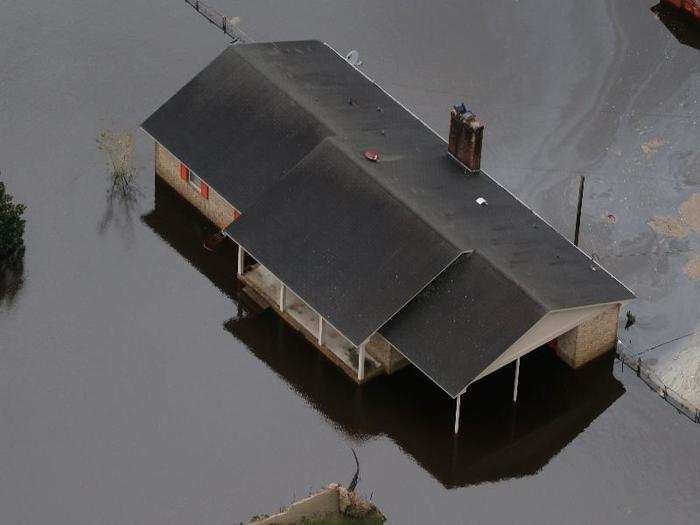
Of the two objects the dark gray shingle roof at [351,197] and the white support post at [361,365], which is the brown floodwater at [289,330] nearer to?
the white support post at [361,365]

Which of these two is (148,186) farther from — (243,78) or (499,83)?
(499,83)

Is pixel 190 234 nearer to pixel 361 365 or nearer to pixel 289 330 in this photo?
pixel 289 330

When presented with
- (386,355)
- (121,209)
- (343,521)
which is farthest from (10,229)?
(343,521)

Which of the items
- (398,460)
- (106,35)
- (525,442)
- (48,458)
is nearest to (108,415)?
(48,458)

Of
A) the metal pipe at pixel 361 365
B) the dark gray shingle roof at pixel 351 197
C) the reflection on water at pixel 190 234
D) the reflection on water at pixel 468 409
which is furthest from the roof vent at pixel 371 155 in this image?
the metal pipe at pixel 361 365

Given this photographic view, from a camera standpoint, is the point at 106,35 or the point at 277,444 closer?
the point at 277,444

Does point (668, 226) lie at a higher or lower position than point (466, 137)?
lower

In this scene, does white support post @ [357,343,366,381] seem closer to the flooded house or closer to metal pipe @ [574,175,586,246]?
the flooded house
